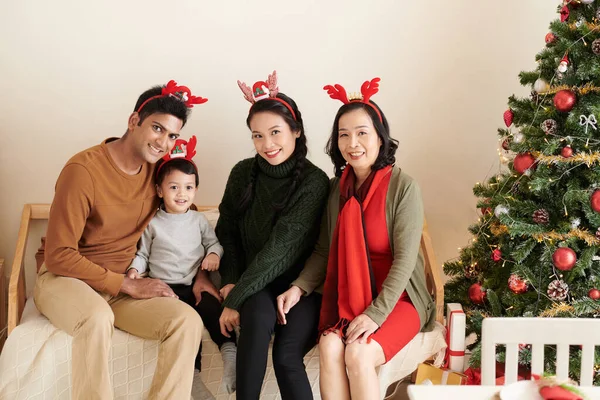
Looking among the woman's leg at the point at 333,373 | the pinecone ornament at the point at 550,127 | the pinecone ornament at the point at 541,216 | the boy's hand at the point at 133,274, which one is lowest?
the woman's leg at the point at 333,373

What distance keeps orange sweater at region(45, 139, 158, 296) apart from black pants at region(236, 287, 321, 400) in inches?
19.4

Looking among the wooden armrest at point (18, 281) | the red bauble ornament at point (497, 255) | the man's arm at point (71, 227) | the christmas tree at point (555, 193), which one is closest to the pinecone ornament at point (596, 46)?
the christmas tree at point (555, 193)

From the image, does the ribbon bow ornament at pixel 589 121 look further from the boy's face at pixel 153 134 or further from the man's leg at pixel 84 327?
the man's leg at pixel 84 327

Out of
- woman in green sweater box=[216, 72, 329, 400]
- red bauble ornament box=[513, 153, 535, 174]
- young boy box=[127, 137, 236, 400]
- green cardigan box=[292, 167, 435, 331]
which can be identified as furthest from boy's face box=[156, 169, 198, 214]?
red bauble ornament box=[513, 153, 535, 174]

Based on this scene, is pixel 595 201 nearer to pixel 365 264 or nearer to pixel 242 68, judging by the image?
pixel 365 264

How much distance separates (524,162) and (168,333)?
130 cm

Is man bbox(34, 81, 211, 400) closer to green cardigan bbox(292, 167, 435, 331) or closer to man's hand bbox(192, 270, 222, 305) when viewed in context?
man's hand bbox(192, 270, 222, 305)

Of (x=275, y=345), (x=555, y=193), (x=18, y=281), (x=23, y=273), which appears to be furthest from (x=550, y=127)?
(x=23, y=273)

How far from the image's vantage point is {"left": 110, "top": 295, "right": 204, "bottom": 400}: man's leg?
2051 millimetres

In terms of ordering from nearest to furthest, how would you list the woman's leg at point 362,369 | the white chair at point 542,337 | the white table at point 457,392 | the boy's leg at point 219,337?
the white table at point 457,392
the white chair at point 542,337
the woman's leg at point 362,369
the boy's leg at point 219,337

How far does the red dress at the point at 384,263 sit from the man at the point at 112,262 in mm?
618

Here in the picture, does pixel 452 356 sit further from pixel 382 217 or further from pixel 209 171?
pixel 209 171

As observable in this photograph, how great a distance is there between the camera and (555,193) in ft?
7.29

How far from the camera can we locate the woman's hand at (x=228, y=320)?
2.23 metres
